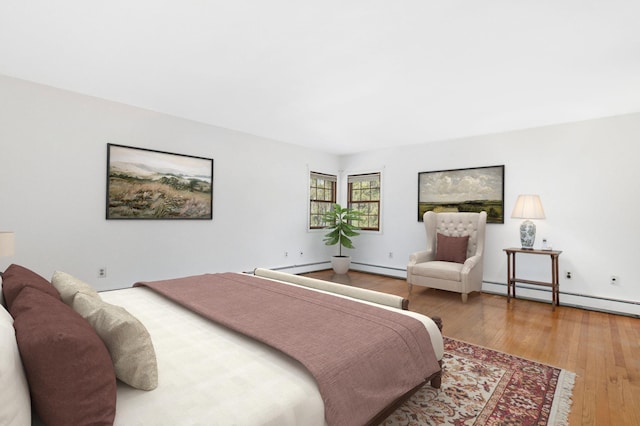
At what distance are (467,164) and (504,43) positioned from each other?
2972 mm

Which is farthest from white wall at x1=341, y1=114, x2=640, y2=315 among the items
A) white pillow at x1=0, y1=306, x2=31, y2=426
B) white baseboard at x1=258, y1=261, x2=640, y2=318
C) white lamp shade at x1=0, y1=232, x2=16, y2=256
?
white lamp shade at x1=0, y1=232, x2=16, y2=256

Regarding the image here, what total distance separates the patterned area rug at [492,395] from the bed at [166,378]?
34 centimetres

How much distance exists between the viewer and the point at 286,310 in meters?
1.96

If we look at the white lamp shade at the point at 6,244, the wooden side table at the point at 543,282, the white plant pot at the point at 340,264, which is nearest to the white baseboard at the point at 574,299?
the wooden side table at the point at 543,282

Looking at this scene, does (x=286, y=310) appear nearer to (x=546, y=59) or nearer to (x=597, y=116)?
(x=546, y=59)

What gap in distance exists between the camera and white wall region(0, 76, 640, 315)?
133 inches

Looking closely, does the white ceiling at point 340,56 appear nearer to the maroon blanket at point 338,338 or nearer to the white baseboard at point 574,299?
the maroon blanket at point 338,338

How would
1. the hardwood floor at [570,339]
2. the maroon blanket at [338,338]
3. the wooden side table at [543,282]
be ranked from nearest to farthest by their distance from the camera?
1. the maroon blanket at [338,338]
2. the hardwood floor at [570,339]
3. the wooden side table at [543,282]

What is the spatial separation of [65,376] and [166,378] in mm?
379

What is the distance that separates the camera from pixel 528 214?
13.8 ft

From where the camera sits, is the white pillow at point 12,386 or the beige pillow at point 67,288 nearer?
the white pillow at point 12,386

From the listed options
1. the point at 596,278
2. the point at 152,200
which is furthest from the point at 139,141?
the point at 596,278

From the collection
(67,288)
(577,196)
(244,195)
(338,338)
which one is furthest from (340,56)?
(577,196)

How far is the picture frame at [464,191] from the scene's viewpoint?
4.89 metres
